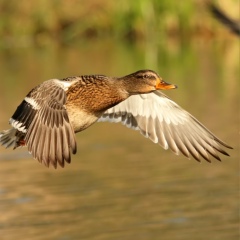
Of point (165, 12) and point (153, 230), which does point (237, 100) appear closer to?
point (153, 230)

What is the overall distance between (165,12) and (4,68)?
21.0 feet

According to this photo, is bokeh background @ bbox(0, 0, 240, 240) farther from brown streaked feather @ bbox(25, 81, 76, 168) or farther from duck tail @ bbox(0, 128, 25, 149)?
brown streaked feather @ bbox(25, 81, 76, 168)

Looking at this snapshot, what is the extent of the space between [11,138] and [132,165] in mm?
3459

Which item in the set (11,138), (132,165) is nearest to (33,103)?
(11,138)

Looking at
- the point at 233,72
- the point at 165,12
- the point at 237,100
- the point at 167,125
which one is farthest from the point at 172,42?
the point at 167,125

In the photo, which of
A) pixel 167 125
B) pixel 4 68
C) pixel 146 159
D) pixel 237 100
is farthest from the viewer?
pixel 4 68

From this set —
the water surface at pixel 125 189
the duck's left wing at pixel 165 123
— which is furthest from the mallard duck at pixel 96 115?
the water surface at pixel 125 189

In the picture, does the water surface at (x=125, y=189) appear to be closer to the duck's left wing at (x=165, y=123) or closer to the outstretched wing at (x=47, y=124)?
the duck's left wing at (x=165, y=123)

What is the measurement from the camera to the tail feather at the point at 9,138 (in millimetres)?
9688

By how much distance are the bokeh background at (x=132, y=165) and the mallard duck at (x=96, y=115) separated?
963 millimetres

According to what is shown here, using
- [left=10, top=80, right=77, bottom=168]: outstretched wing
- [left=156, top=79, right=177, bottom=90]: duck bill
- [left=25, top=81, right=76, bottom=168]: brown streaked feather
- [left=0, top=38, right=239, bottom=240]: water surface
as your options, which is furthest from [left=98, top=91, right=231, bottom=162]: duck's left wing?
[left=25, top=81, right=76, bottom=168]: brown streaked feather

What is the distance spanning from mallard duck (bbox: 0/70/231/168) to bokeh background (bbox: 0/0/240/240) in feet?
3.16

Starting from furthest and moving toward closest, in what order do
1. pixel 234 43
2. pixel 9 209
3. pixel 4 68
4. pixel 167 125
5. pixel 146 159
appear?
pixel 234 43 < pixel 4 68 < pixel 146 159 < pixel 9 209 < pixel 167 125

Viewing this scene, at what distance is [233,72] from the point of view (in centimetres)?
2197
